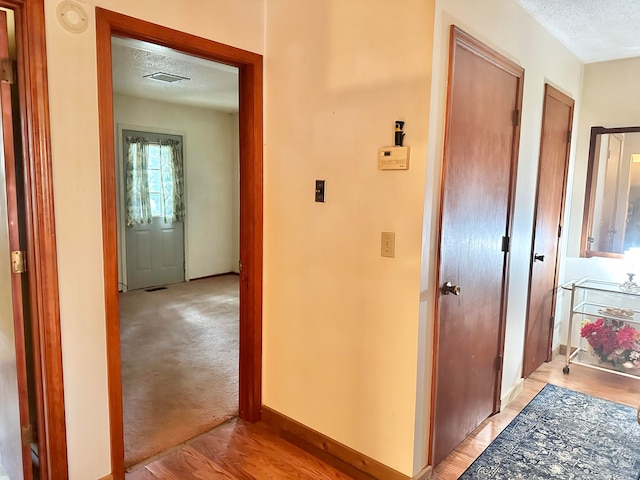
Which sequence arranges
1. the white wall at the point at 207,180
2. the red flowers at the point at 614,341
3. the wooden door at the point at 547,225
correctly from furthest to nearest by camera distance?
the white wall at the point at 207,180
the red flowers at the point at 614,341
the wooden door at the point at 547,225

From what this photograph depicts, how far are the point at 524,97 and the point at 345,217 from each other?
145 centimetres

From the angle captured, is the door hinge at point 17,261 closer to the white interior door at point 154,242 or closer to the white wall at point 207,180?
the white interior door at point 154,242

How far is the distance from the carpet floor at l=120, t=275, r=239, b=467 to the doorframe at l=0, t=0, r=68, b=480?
1.88ft

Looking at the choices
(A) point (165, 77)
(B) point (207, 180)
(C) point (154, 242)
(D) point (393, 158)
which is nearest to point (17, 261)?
(D) point (393, 158)

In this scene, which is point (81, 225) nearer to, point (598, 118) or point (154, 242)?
point (598, 118)

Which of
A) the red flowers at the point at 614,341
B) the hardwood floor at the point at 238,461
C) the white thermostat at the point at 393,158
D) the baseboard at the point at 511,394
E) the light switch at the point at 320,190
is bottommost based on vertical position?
the hardwood floor at the point at 238,461

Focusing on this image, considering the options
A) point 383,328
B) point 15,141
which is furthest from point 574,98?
point 15,141

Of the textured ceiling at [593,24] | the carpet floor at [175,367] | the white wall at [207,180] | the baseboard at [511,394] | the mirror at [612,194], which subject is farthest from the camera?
the white wall at [207,180]

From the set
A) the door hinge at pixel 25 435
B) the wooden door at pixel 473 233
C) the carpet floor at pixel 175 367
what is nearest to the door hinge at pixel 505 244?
the wooden door at pixel 473 233

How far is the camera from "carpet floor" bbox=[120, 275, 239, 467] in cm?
257

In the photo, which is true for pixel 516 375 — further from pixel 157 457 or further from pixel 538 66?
pixel 157 457

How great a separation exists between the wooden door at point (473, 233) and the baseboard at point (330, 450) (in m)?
0.29

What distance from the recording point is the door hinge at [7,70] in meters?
1.65

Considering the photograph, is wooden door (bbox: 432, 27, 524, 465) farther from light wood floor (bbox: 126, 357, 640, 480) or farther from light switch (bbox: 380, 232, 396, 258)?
light switch (bbox: 380, 232, 396, 258)
